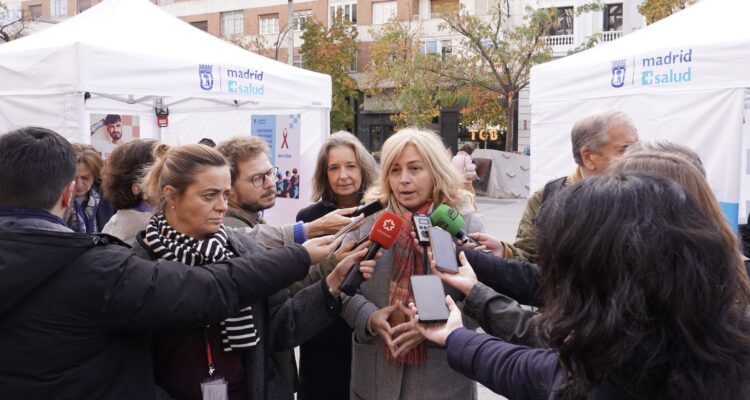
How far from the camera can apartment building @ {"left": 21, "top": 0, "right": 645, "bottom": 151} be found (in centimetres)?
2726

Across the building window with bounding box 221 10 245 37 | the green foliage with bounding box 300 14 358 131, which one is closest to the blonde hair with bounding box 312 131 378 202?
the green foliage with bounding box 300 14 358 131

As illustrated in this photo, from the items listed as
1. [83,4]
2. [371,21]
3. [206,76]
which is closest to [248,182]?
[206,76]

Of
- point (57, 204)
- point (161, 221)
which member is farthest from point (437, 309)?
point (57, 204)

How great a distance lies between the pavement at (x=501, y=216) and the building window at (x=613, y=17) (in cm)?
1408

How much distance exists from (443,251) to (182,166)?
3.00 ft

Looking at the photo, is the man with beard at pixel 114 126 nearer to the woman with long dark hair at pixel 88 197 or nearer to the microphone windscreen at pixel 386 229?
the woman with long dark hair at pixel 88 197

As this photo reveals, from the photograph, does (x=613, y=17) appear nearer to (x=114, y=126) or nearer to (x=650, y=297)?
(x=114, y=126)

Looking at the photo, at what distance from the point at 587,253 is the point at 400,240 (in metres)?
1.24

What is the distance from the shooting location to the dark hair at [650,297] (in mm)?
1115

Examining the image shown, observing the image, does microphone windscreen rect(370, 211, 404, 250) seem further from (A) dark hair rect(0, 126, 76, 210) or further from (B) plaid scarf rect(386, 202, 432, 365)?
(A) dark hair rect(0, 126, 76, 210)

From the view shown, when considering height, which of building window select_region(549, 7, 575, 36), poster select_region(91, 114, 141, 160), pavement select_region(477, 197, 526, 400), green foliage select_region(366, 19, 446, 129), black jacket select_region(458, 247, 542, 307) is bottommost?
pavement select_region(477, 197, 526, 400)

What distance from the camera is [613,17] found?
1088 inches

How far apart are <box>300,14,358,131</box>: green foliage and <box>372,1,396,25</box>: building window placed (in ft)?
13.5

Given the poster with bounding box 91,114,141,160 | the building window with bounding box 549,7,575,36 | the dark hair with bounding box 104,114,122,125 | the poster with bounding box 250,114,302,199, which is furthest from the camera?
the building window with bounding box 549,7,575,36
